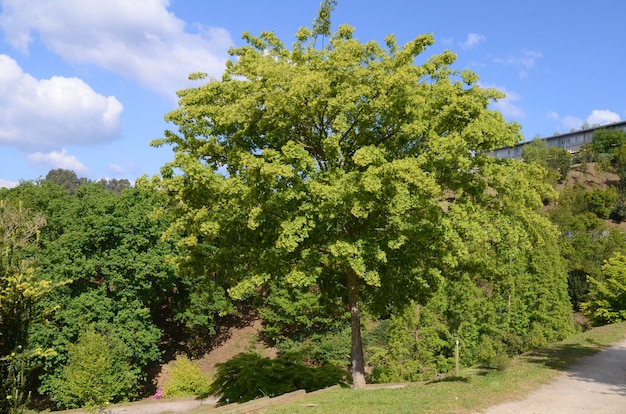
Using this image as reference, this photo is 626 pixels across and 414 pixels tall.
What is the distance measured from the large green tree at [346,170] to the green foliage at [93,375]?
→ 35.5 ft

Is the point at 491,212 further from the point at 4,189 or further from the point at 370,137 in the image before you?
the point at 4,189

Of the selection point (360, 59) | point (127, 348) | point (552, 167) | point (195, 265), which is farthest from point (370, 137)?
point (552, 167)

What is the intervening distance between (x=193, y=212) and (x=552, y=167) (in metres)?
76.4

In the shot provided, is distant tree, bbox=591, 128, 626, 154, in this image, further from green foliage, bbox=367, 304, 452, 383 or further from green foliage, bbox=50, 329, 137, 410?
green foliage, bbox=50, 329, 137, 410

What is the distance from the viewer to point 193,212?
1545cm

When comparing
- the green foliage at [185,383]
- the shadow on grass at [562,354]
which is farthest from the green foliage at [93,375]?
the shadow on grass at [562,354]

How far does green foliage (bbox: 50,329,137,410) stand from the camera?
76.0 ft

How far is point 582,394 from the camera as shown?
11.8m

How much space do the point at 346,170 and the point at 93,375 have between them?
55.9 feet

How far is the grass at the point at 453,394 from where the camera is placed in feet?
34.7

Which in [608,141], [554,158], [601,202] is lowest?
[601,202]

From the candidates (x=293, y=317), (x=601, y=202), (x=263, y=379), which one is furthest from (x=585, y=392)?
(x=601, y=202)

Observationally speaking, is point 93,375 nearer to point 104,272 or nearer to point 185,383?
point 104,272

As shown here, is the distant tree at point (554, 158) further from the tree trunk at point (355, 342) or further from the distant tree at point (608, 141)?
the tree trunk at point (355, 342)
